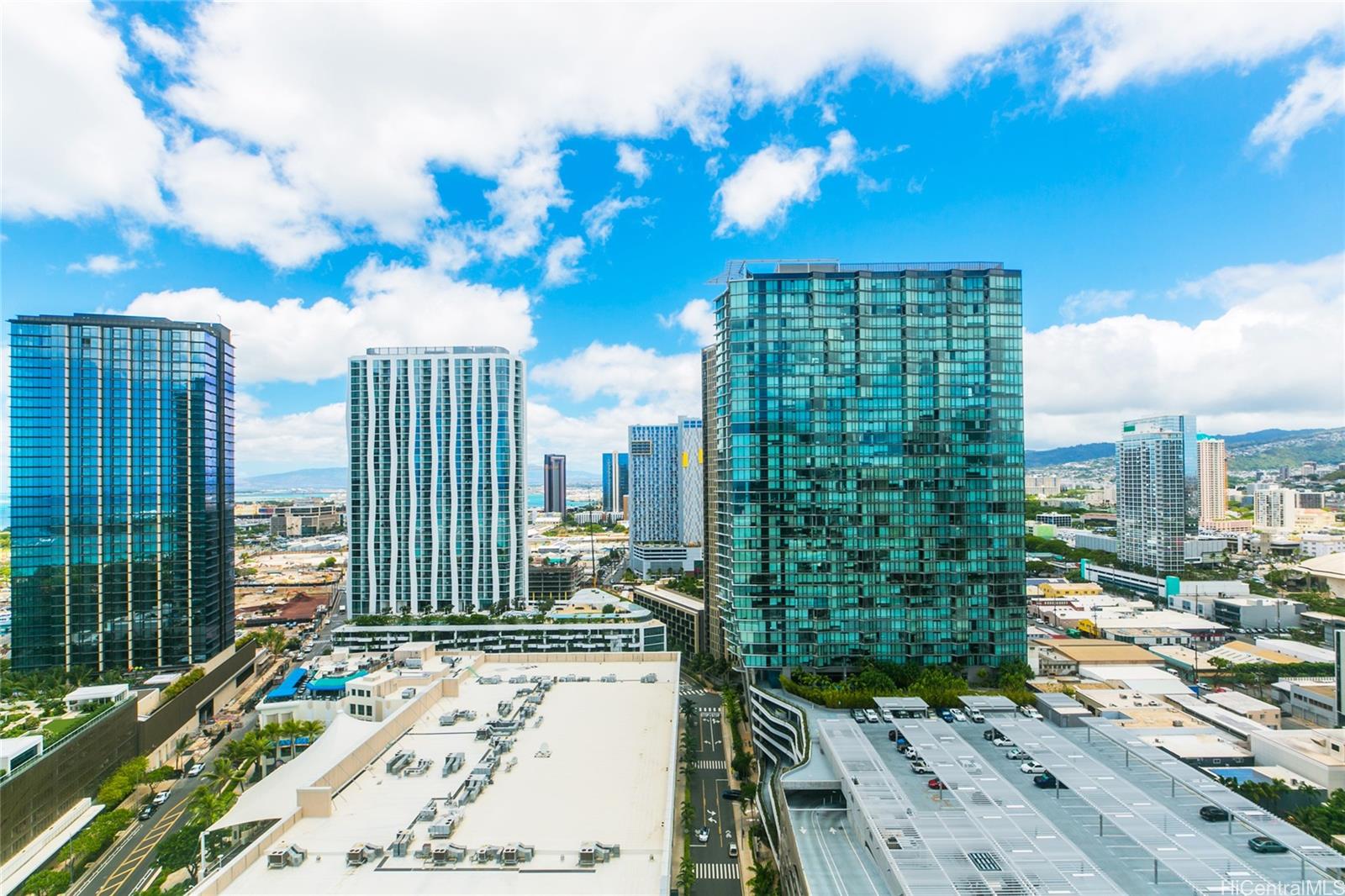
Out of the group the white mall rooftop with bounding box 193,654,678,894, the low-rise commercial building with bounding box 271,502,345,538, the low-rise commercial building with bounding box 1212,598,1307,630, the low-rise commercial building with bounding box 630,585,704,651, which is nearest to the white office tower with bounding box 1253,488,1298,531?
the low-rise commercial building with bounding box 1212,598,1307,630

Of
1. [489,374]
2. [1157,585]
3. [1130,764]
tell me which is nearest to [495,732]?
[1130,764]

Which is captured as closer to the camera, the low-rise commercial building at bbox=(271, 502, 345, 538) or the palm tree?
the palm tree

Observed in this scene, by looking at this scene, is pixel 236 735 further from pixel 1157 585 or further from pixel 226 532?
pixel 1157 585

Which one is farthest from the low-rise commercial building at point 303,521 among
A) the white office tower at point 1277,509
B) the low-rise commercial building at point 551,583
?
the white office tower at point 1277,509

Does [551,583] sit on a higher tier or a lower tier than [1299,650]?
higher

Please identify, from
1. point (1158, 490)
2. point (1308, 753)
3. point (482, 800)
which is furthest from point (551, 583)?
point (1158, 490)

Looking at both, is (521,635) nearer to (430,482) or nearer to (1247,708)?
(430,482)

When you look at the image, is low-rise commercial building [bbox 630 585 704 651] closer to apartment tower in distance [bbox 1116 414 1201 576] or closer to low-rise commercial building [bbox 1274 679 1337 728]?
low-rise commercial building [bbox 1274 679 1337 728]
